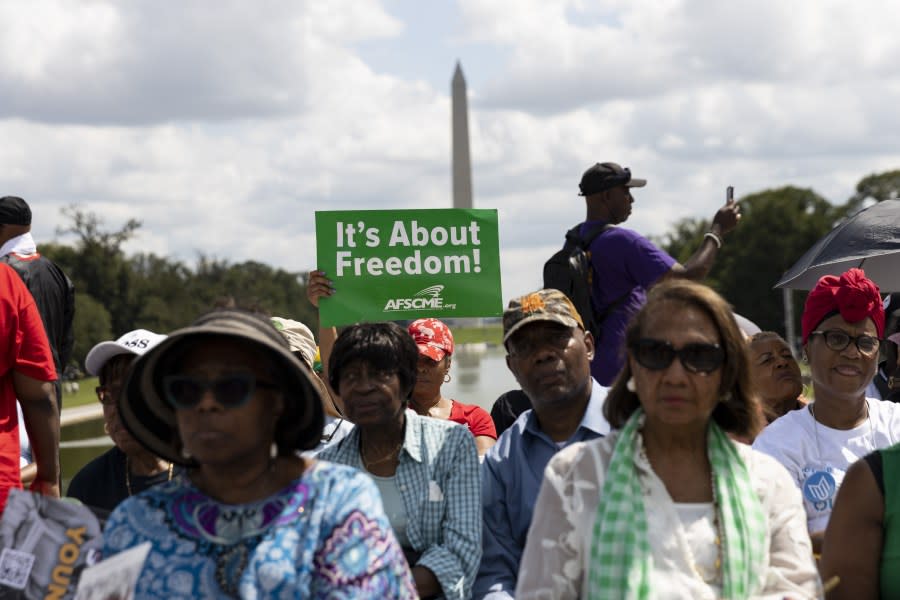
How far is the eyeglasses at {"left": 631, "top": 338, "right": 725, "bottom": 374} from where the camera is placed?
3627 millimetres

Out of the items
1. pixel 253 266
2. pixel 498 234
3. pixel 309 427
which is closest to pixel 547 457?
pixel 309 427

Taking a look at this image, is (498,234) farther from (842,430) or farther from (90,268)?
(90,268)

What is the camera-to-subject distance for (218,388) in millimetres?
3312

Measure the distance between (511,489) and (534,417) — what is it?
0.30 m

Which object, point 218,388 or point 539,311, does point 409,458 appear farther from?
point 218,388

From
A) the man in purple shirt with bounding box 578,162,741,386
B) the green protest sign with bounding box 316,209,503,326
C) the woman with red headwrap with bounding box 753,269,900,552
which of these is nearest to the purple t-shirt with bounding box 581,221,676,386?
the man in purple shirt with bounding box 578,162,741,386

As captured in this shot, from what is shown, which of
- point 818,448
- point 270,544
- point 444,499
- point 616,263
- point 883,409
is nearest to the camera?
point 270,544

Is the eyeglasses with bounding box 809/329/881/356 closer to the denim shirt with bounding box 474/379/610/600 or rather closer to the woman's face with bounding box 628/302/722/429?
the denim shirt with bounding box 474/379/610/600

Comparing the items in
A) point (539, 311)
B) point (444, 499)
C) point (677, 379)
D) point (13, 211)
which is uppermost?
point (13, 211)

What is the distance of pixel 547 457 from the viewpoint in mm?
4809

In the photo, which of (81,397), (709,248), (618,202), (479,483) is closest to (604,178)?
(618,202)

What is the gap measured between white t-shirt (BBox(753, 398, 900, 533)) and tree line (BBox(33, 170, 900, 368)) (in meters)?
47.5

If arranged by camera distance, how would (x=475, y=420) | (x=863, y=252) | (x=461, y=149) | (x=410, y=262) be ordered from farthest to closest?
(x=461, y=149) → (x=863, y=252) → (x=410, y=262) → (x=475, y=420)

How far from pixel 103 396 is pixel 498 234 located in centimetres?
232
